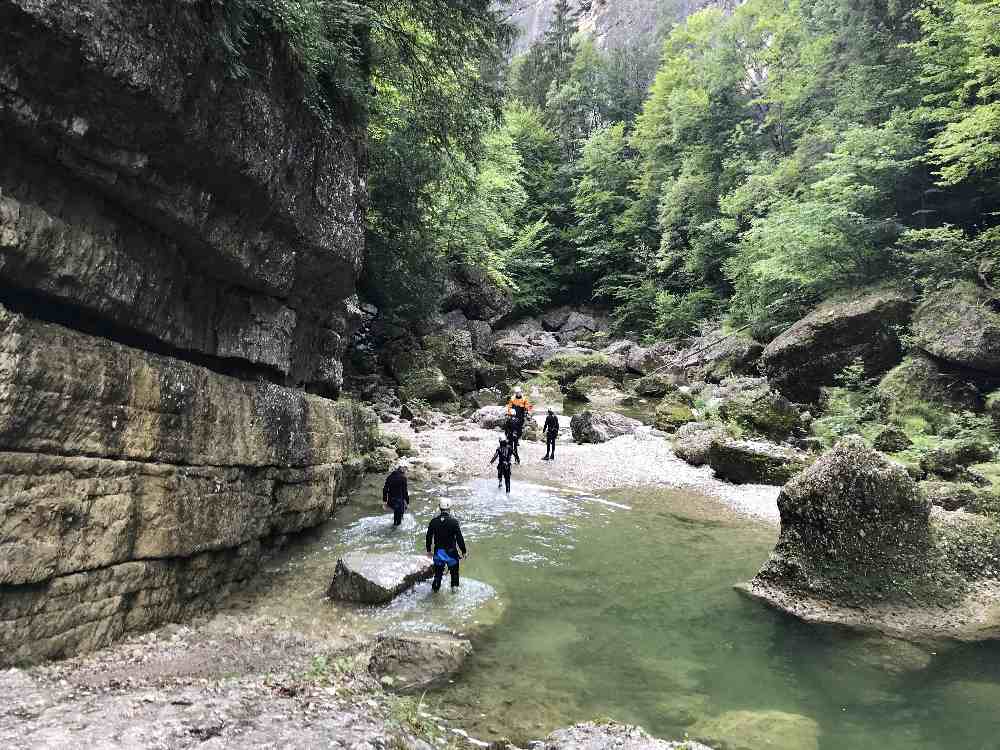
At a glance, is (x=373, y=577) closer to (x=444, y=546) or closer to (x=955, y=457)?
(x=444, y=546)

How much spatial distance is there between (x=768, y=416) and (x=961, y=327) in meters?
6.20

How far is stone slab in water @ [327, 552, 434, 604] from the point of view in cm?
896

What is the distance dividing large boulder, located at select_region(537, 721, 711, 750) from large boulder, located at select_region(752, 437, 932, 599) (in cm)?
478

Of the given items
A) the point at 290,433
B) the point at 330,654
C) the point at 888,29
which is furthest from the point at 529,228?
the point at 330,654

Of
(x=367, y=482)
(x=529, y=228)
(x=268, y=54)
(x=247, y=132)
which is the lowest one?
(x=367, y=482)

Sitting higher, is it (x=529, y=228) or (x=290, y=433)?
(x=529, y=228)

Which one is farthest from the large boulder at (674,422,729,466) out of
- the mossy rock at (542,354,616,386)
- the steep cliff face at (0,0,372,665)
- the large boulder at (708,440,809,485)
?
the steep cliff face at (0,0,372,665)

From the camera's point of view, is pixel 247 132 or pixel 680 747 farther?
pixel 247 132

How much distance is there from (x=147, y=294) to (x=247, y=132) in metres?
2.59

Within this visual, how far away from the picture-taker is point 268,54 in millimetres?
7742

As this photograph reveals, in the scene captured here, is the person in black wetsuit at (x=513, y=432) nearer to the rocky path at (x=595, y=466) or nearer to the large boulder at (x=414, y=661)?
the rocky path at (x=595, y=466)

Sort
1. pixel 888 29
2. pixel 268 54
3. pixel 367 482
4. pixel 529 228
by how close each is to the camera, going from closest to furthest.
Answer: pixel 268 54 < pixel 367 482 < pixel 888 29 < pixel 529 228

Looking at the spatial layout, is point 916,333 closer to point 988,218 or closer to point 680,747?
point 988,218

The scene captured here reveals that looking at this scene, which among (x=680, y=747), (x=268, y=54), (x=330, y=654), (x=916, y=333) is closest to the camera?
(x=680, y=747)
